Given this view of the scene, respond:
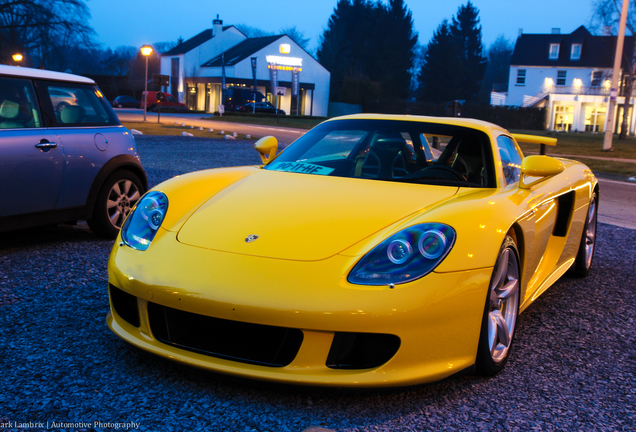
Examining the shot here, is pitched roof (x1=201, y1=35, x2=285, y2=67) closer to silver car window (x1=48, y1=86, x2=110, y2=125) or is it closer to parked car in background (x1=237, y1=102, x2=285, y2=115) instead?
parked car in background (x1=237, y1=102, x2=285, y2=115)

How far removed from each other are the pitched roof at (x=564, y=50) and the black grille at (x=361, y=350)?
60.7m

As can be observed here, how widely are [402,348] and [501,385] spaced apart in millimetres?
704

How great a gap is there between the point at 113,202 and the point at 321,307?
380 cm

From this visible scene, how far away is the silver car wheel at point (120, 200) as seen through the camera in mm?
5633

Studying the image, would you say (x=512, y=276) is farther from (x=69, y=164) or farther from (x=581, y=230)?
(x=69, y=164)

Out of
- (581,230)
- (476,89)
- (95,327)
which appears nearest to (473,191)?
(581,230)

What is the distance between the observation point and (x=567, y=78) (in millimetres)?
58031

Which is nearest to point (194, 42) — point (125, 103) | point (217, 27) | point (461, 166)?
point (217, 27)

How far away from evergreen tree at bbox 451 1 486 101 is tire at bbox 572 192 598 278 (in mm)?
74216

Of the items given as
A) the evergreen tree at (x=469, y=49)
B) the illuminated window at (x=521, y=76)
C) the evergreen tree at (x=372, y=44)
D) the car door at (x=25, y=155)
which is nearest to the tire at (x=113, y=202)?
the car door at (x=25, y=155)

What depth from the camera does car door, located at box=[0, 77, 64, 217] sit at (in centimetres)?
470

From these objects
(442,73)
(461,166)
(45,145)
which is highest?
(442,73)

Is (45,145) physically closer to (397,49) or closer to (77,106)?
(77,106)

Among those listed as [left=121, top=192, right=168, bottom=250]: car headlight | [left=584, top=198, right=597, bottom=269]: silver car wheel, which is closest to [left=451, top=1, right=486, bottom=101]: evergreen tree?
[left=584, top=198, right=597, bottom=269]: silver car wheel
